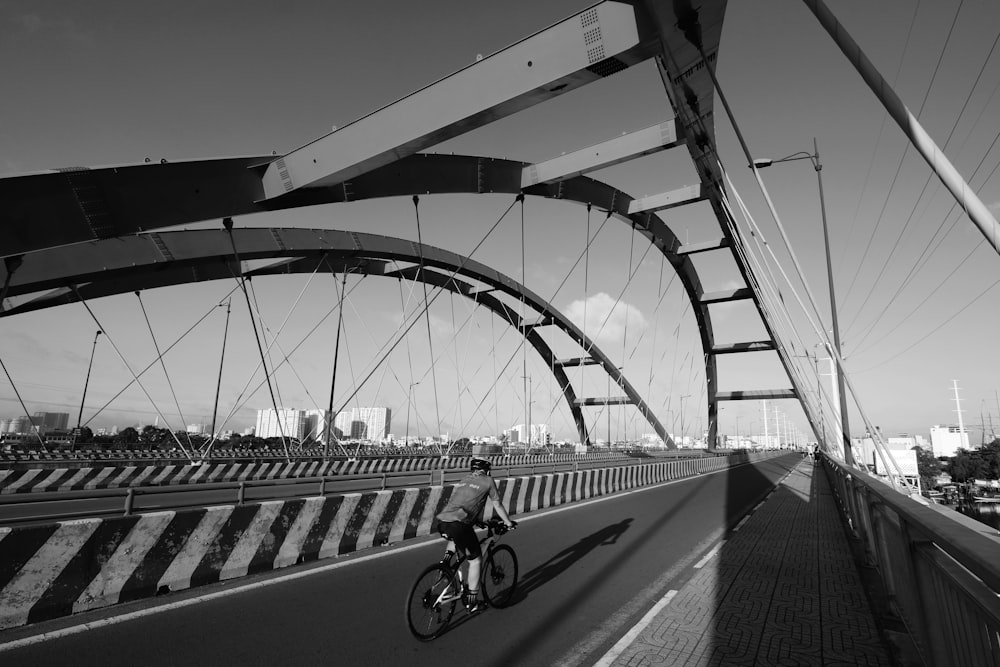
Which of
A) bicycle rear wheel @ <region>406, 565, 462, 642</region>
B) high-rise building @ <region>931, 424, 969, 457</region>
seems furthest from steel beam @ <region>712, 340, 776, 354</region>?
high-rise building @ <region>931, 424, 969, 457</region>

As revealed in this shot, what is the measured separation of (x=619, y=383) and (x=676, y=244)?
87.8ft

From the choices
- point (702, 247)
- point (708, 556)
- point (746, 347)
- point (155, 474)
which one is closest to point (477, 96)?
point (708, 556)

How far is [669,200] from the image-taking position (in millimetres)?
21625

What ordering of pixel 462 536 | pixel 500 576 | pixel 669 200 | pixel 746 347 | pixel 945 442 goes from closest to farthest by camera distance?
pixel 462 536 → pixel 500 576 → pixel 669 200 → pixel 746 347 → pixel 945 442

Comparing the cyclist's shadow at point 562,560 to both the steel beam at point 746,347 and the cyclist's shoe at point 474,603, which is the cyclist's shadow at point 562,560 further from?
the steel beam at point 746,347

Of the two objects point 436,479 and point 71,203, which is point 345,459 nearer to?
point 436,479

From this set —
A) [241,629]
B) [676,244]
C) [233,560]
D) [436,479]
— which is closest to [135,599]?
[233,560]

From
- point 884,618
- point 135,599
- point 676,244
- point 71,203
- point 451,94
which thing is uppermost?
point 676,244

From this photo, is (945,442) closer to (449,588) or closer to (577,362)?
(577,362)

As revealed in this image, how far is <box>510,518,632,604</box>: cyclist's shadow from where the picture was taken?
20.2 feet

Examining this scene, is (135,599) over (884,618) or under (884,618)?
under

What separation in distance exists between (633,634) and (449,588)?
1.67 metres

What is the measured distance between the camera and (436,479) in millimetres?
12367

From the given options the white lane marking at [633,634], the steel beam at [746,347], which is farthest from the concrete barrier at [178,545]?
the steel beam at [746,347]
